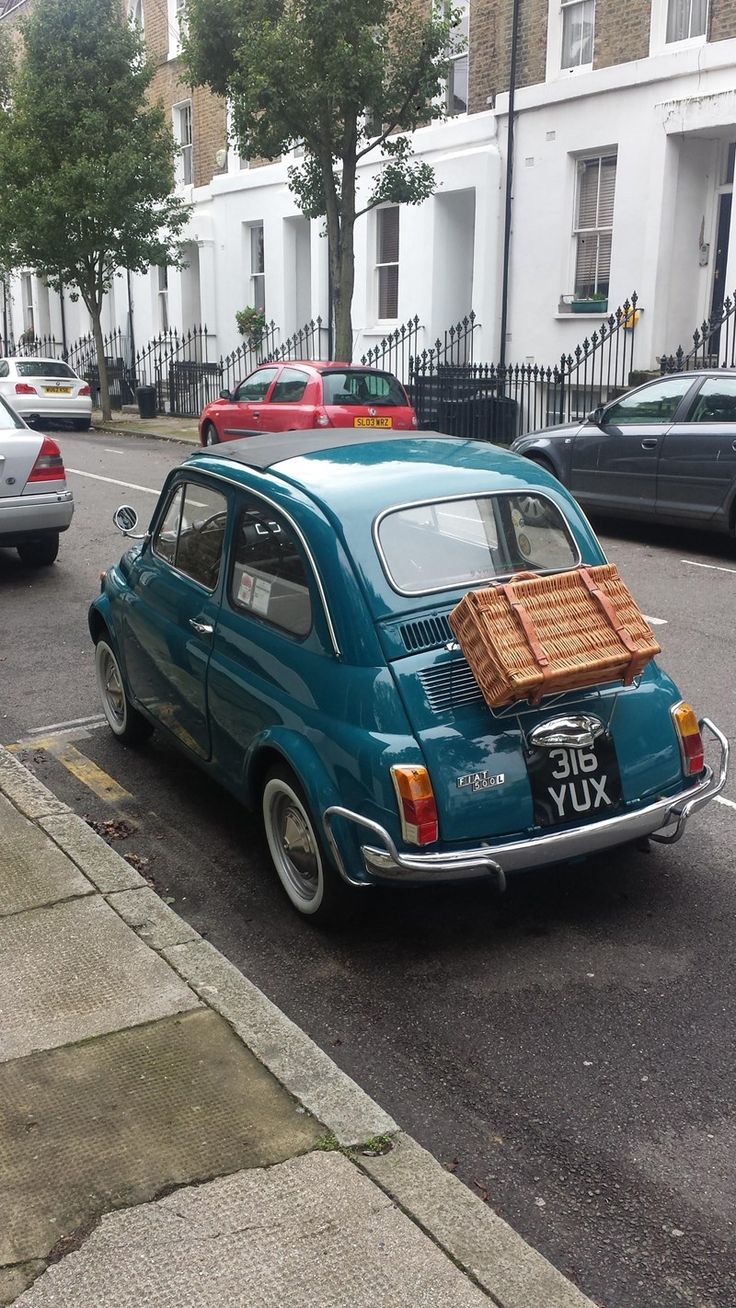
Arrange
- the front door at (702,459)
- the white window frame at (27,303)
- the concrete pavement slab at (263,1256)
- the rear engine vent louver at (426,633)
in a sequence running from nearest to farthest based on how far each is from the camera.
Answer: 1. the concrete pavement slab at (263,1256)
2. the rear engine vent louver at (426,633)
3. the front door at (702,459)
4. the white window frame at (27,303)

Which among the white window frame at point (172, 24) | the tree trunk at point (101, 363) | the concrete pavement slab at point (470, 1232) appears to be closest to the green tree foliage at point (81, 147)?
the tree trunk at point (101, 363)

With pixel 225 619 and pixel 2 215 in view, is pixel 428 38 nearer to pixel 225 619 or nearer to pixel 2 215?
pixel 2 215

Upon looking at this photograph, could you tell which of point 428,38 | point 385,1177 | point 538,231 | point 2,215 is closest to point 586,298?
point 538,231

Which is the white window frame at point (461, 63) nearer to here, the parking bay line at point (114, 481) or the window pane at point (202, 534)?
the parking bay line at point (114, 481)

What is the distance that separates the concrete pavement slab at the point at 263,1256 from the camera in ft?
8.86

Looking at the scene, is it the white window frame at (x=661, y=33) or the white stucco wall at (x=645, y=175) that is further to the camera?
the white window frame at (x=661, y=33)

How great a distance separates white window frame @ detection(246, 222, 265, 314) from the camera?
29.5 m

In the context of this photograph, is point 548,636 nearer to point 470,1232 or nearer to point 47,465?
point 470,1232

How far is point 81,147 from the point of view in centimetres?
2734

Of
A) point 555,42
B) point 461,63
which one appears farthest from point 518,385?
point 461,63

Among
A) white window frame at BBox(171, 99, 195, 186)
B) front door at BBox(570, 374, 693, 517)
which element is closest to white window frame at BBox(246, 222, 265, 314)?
white window frame at BBox(171, 99, 195, 186)

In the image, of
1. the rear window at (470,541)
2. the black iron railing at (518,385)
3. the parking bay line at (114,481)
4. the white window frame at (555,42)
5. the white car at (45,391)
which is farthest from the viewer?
the white car at (45,391)

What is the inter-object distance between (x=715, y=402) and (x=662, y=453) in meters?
0.67

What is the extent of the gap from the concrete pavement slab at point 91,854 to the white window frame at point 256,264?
25.7 meters
